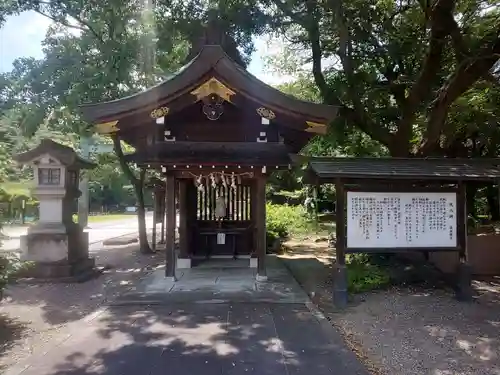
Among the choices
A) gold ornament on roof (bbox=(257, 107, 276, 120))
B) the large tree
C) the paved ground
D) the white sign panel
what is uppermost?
the large tree

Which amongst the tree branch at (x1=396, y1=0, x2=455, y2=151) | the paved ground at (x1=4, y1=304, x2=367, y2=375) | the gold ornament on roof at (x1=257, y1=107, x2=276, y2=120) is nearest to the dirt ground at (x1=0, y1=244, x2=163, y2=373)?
the paved ground at (x1=4, y1=304, x2=367, y2=375)

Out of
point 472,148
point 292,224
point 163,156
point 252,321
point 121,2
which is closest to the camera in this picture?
point 252,321

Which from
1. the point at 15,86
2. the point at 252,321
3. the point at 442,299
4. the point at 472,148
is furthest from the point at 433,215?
the point at 15,86

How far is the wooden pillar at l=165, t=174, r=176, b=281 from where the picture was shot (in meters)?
9.18

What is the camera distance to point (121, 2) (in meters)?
10.6

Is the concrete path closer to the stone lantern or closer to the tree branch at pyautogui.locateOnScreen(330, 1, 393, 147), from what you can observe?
the stone lantern

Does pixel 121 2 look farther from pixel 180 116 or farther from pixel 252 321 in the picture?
pixel 252 321

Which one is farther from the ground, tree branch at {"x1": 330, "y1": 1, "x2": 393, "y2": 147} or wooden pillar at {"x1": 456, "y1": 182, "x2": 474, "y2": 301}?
tree branch at {"x1": 330, "y1": 1, "x2": 393, "y2": 147}

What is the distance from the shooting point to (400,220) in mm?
7793

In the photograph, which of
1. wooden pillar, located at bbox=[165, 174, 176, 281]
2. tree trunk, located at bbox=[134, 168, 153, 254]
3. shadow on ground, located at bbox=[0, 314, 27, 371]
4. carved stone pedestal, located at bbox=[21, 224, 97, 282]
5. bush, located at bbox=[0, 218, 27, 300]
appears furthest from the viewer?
tree trunk, located at bbox=[134, 168, 153, 254]

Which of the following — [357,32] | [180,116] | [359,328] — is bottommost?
[359,328]

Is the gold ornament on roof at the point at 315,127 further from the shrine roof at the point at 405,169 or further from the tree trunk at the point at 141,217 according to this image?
the tree trunk at the point at 141,217

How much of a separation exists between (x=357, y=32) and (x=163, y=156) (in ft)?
21.8

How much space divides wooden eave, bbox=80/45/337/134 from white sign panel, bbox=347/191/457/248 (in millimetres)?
2060
